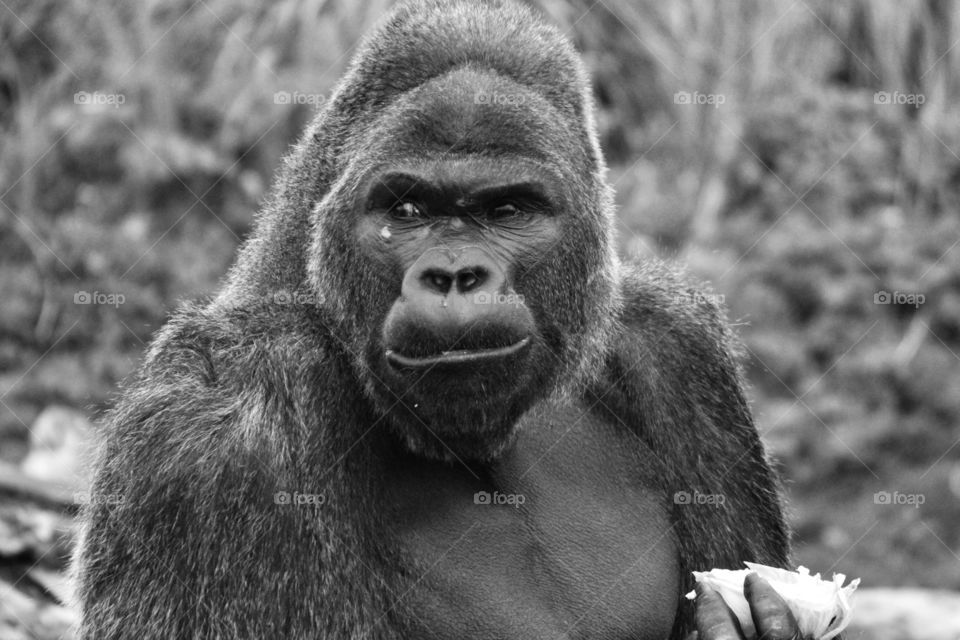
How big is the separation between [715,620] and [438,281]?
1599 mm

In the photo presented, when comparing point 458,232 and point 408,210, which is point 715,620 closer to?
point 458,232

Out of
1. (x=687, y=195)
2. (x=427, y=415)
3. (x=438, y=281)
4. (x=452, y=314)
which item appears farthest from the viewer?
(x=687, y=195)

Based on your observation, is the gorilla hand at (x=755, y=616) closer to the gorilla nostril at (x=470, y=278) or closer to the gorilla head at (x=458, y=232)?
the gorilla head at (x=458, y=232)

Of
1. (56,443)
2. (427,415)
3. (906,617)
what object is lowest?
(56,443)

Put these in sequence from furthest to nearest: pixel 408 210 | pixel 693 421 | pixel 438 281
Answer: pixel 693 421
pixel 408 210
pixel 438 281

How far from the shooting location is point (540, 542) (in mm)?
5055

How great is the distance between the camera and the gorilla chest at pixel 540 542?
15.8ft

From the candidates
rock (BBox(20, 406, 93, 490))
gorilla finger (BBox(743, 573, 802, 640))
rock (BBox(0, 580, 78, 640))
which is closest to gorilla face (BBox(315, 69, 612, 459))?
gorilla finger (BBox(743, 573, 802, 640))

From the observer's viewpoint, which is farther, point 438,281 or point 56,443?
point 56,443

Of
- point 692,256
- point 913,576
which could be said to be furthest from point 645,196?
point 913,576

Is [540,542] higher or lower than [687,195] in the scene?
higher

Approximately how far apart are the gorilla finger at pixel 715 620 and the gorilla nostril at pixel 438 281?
4.98ft

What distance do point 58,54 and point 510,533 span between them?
316 inches

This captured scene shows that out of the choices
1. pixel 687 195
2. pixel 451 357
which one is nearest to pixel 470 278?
pixel 451 357
